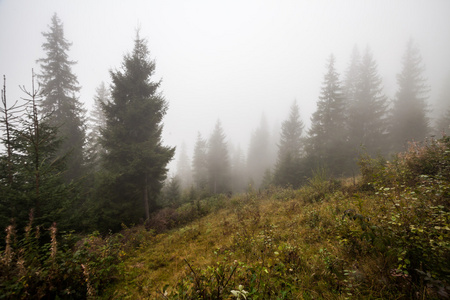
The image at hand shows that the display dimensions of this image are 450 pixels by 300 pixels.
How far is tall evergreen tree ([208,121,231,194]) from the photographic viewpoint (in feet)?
95.1

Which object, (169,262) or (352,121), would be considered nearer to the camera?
(169,262)

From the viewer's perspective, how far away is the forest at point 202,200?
2764 mm

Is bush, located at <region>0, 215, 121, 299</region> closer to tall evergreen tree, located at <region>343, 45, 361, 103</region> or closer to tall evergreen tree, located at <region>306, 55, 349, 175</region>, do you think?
tall evergreen tree, located at <region>306, 55, 349, 175</region>

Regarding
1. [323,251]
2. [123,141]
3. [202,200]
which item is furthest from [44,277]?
[202,200]

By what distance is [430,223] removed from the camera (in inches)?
106

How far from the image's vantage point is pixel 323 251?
12.4ft

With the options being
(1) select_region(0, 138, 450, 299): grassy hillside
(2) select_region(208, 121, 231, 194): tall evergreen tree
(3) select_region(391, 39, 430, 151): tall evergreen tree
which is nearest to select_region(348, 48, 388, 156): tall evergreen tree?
(3) select_region(391, 39, 430, 151): tall evergreen tree

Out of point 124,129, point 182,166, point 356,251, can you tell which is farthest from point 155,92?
point 182,166

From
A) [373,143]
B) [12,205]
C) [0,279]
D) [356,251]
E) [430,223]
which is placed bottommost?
[356,251]

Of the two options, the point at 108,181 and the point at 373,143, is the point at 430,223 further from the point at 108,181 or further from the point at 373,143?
the point at 373,143

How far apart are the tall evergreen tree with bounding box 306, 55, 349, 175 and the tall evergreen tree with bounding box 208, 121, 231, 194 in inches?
573

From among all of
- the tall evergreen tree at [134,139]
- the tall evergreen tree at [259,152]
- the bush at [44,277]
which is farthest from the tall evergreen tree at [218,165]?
the bush at [44,277]

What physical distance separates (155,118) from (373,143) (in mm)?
23484

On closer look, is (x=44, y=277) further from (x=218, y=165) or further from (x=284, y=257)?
(x=218, y=165)
